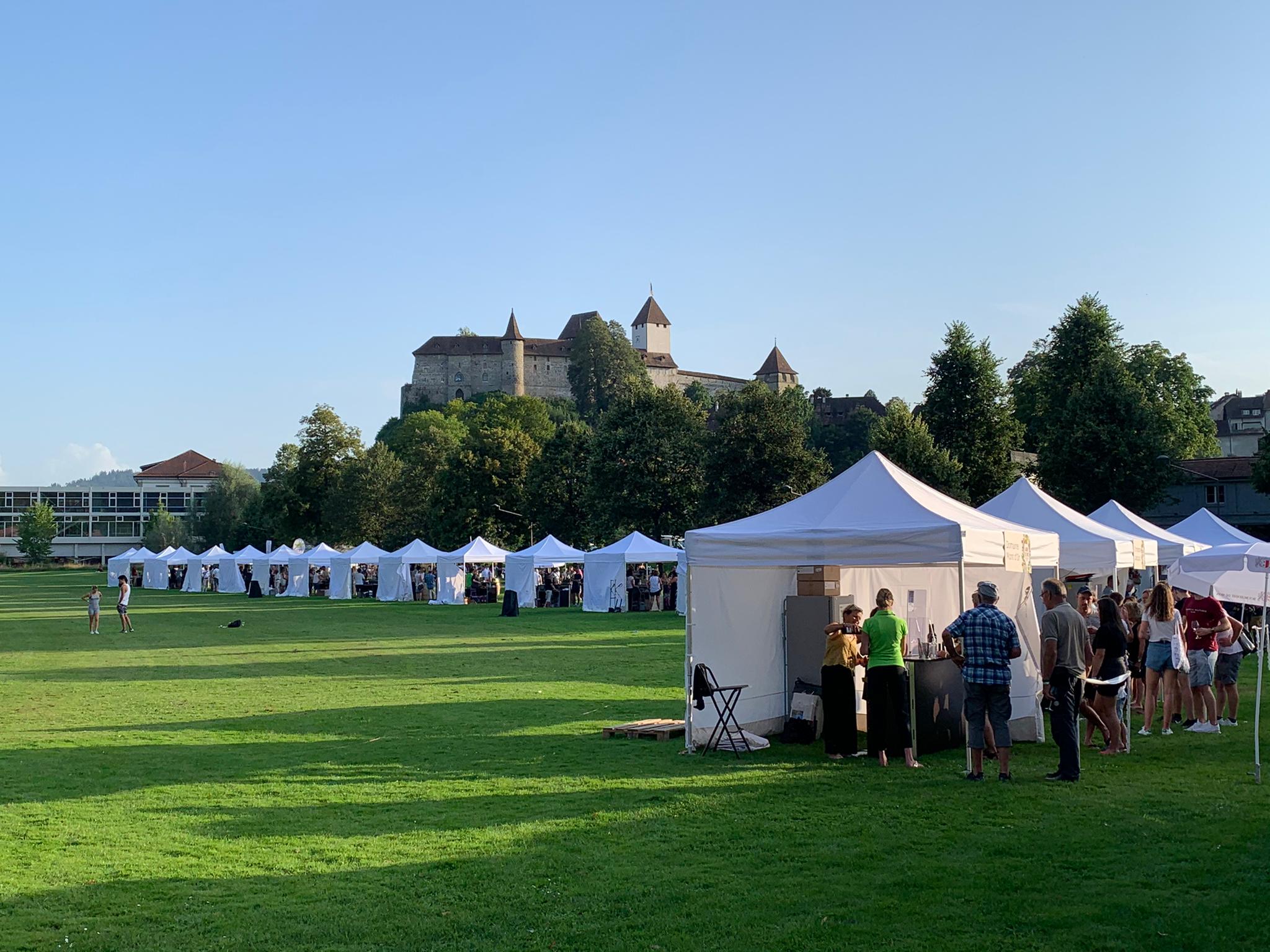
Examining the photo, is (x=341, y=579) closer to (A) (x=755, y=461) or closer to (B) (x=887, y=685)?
(A) (x=755, y=461)

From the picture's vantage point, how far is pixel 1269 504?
2569 inches

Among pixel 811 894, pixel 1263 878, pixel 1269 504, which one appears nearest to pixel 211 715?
pixel 811 894

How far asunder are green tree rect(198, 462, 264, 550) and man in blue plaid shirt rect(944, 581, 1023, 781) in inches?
4176

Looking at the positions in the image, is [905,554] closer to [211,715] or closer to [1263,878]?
[1263,878]

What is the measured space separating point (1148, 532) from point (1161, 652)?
46.3ft

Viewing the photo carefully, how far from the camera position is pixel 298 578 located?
5738 cm

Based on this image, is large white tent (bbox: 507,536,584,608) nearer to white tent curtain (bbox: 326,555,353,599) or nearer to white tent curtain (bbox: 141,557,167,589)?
white tent curtain (bbox: 326,555,353,599)

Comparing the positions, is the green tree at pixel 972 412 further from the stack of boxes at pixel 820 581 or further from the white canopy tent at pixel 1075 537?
the stack of boxes at pixel 820 581

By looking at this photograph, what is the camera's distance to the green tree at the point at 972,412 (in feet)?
161

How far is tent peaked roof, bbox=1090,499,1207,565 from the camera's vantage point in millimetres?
24156

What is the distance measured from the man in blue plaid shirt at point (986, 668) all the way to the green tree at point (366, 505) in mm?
70976

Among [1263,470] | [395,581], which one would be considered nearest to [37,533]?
[395,581]

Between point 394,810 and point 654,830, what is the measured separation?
216 centimetres

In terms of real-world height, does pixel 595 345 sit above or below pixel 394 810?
above
